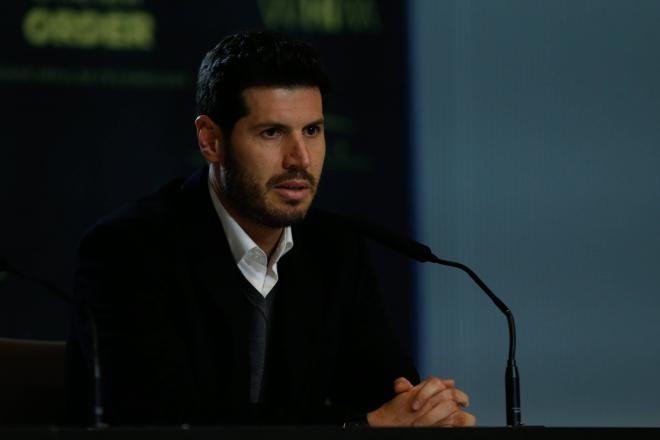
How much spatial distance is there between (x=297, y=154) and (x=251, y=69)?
215 mm

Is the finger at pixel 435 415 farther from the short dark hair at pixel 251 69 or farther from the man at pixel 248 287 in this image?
the short dark hair at pixel 251 69

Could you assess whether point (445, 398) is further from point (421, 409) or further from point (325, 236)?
point (325, 236)

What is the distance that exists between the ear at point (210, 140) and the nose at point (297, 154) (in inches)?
7.3

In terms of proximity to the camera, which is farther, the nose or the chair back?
the nose

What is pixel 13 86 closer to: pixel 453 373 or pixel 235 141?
pixel 235 141

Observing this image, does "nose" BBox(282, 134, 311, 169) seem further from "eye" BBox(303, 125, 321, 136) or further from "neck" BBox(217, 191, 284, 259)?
"neck" BBox(217, 191, 284, 259)

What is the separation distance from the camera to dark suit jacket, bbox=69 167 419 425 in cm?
221

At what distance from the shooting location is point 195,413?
2188 millimetres

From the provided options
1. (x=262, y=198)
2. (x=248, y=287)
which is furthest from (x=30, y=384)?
(x=262, y=198)

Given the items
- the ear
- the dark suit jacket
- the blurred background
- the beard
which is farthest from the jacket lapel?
the blurred background

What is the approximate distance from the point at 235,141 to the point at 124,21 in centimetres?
122

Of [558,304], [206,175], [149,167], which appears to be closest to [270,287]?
[206,175]

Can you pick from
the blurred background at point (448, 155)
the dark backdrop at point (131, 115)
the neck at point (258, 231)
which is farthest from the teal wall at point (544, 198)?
the neck at point (258, 231)

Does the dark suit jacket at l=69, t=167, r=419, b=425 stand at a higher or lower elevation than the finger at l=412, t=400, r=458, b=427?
higher
